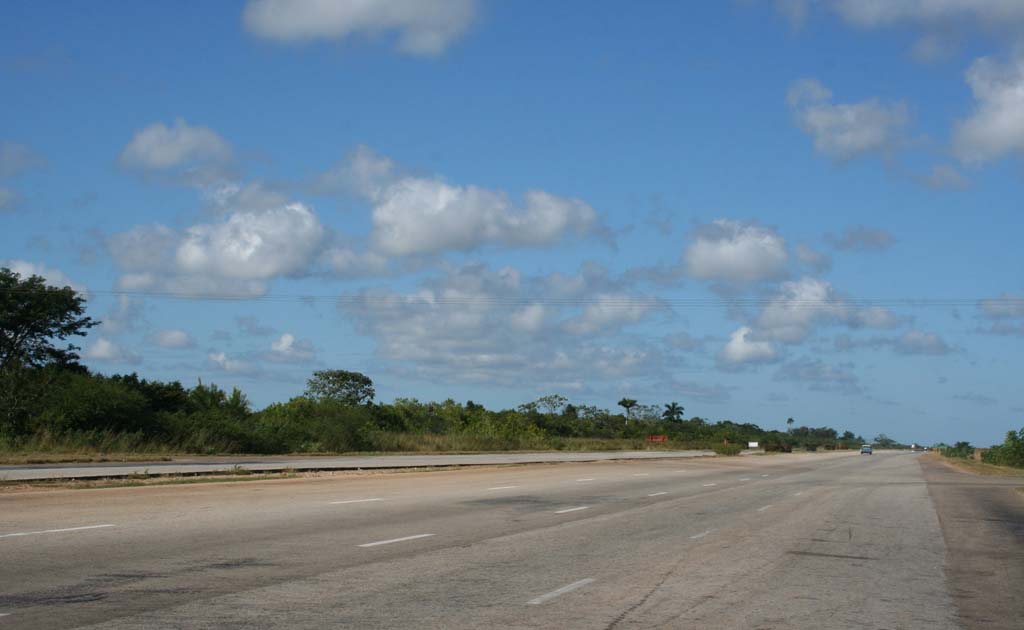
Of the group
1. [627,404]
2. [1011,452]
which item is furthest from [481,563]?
[627,404]

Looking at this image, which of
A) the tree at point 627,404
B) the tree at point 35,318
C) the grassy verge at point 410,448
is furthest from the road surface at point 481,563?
the tree at point 627,404

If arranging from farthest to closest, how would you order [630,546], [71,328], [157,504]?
1. [71,328]
2. [157,504]
3. [630,546]

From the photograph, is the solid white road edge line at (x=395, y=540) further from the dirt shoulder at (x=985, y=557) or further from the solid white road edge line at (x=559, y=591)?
the dirt shoulder at (x=985, y=557)

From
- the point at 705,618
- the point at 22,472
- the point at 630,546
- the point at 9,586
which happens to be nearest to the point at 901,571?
the point at 630,546

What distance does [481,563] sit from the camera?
42.5 ft

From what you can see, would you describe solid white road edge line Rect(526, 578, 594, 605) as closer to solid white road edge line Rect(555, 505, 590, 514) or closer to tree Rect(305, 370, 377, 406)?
solid white road edge line Rect(555, 505, 590, 514)

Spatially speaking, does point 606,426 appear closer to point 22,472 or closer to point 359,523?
point 22,472

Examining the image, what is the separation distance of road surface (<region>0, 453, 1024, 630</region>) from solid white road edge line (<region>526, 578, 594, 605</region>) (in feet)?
0.07

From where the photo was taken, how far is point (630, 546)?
1541 centimetres

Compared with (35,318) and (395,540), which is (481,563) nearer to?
(395,540)

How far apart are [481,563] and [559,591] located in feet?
7.39

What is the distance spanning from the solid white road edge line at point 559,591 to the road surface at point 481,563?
0.02 meters

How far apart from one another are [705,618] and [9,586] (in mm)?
6720

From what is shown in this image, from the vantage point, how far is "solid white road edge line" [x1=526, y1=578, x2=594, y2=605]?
1025cm
